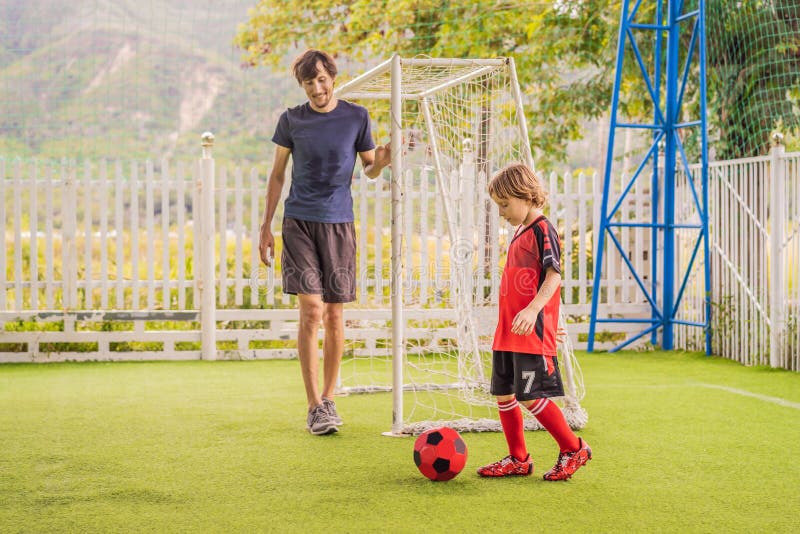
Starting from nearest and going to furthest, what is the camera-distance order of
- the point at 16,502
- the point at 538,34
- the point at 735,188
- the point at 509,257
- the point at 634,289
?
the point at 16,502 < the point at 509,257 < the point at 735,188 < the point at 634,289 < the point at 538,34

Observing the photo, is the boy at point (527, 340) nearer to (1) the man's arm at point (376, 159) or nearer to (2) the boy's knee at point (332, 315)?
(1) the man's arm at point (376, 159)

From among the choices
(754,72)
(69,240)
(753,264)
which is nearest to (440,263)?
(753,264)

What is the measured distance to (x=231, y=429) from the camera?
167 inches

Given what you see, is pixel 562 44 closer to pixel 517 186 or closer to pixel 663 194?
pixel 663 194

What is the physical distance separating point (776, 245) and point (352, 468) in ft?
13.4

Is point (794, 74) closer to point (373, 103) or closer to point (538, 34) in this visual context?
point (538, 34)

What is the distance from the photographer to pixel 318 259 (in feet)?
13.9

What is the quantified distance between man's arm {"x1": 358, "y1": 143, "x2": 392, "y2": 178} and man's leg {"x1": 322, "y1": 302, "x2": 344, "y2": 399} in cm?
63

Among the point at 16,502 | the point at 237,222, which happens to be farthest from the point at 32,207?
the point at 16,502

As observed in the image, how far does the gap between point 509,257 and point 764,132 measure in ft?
16.7

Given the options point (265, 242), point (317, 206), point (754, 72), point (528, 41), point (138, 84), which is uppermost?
point (138, 84)

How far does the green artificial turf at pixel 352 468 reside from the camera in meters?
2.80

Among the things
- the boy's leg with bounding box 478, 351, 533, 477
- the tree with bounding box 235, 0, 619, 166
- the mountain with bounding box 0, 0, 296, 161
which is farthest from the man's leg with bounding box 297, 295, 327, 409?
the mountain with bounding box 0, 0, 296, 161

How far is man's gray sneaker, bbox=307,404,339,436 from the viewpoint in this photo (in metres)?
4.07
